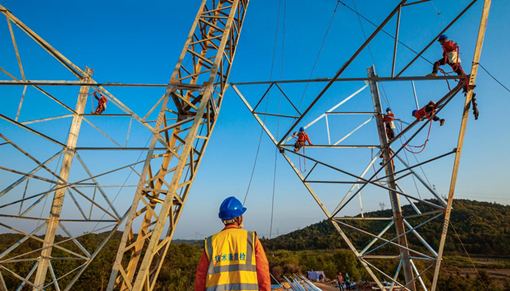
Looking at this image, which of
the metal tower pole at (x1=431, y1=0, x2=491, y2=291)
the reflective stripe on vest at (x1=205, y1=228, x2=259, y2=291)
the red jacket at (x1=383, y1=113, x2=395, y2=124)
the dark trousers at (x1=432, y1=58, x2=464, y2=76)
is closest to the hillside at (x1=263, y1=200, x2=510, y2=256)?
the red jacket at (x1=383, y1=113, x2=395, y2=124)

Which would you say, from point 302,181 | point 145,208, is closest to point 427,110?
point 302,181

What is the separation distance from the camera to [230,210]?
2.77m

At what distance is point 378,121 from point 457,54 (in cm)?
387

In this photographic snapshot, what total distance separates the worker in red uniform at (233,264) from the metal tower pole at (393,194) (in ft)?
21.8

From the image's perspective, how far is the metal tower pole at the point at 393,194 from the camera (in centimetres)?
836

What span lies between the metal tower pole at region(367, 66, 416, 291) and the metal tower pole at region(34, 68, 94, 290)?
10407 millimetres

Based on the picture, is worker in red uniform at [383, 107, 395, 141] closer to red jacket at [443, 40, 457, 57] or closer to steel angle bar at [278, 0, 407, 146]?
red jacket at [443, 40, 457, 57]

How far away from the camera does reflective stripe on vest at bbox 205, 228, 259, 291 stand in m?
2.34

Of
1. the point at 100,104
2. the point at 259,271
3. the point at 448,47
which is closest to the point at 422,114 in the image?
the point at 448,47

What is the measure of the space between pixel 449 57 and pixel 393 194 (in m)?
4.84

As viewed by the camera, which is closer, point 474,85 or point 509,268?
point 474,85

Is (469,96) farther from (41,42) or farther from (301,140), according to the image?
(41,42)

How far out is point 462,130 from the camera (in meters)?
5.81

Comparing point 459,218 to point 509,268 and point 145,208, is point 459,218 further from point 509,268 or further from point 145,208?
point 145,208
